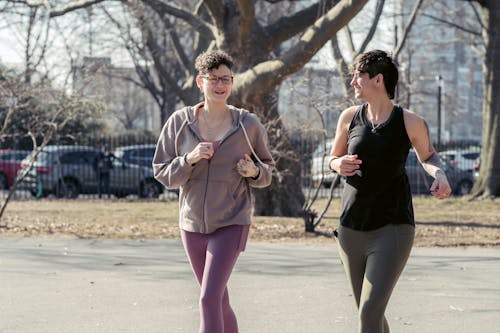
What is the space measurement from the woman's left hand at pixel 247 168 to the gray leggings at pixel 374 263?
52 centimetres

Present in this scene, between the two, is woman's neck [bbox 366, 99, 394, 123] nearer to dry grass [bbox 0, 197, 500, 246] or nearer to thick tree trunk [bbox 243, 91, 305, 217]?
dry grass [bbox 0, 197, 500, 246]

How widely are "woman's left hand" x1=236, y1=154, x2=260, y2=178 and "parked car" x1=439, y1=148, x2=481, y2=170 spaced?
26109mm

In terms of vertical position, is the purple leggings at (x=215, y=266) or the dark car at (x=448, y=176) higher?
the purple leggings at (x=215, y=266)

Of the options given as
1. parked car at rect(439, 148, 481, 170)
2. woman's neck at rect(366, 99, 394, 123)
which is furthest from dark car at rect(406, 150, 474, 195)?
woman's neck at rect(366, 99, 394, 123)

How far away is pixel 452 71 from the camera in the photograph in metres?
121

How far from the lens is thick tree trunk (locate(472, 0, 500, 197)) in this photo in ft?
80.5

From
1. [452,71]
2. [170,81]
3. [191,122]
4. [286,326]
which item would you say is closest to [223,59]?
[191,122]

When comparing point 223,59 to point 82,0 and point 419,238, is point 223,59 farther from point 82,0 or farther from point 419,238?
point 82,0

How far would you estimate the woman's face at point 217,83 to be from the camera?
17.5 feet

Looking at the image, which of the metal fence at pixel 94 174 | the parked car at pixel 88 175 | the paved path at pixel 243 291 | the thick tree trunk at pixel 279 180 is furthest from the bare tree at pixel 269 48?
the parked car at pixel 88 175

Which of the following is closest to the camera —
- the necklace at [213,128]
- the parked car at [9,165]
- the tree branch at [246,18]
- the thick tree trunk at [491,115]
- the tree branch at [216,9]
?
the necklace at [213,128]

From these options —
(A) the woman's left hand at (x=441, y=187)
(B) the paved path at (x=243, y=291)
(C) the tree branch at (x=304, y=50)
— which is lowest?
(B) the paved path at (x=243, y=291)

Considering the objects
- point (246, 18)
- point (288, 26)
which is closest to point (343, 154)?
point (246, 18)

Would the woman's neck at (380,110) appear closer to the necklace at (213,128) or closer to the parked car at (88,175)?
the necklace at (213,128)
